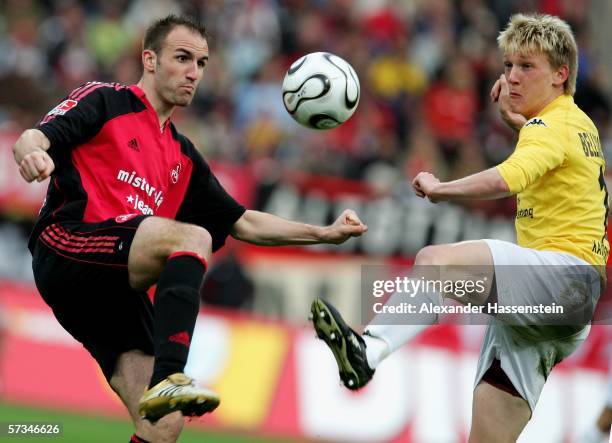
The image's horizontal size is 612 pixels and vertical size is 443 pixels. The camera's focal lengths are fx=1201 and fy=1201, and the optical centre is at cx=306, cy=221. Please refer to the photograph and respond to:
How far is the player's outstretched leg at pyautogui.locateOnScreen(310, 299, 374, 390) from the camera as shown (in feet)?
20.1

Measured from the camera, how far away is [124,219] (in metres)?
6.52

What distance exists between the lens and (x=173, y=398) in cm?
580

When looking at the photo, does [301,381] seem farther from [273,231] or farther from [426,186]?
[426,186]

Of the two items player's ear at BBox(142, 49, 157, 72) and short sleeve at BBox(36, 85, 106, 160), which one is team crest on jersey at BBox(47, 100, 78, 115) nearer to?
short sleeve at BBox(36, 85, 106, 160)

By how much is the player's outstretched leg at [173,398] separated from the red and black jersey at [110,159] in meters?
1.10

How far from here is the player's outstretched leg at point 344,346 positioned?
20.1 feet

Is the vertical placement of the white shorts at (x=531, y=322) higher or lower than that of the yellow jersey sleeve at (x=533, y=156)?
lower

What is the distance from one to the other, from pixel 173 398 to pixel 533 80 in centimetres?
279

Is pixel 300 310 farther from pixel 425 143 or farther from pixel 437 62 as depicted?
pixel 437 62

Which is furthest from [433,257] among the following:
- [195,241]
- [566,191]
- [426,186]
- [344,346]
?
[195,241]

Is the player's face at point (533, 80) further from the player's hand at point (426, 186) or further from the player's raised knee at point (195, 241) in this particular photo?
the player's raised knee at point (195, 241)

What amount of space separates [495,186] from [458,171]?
10.8 meters

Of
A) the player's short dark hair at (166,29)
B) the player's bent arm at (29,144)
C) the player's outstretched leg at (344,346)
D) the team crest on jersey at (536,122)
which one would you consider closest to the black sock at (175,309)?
the player's outstretched leg at (344,346)

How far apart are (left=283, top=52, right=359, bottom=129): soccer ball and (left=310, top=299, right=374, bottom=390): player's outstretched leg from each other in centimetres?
176
